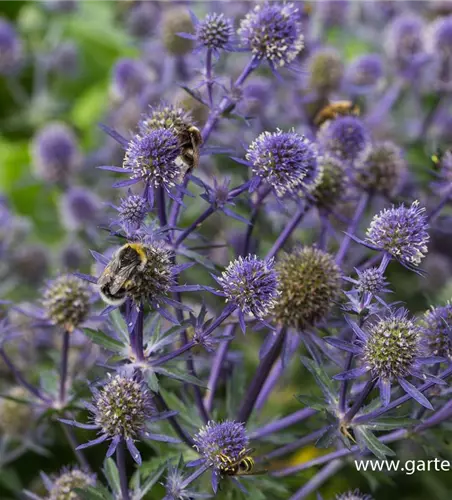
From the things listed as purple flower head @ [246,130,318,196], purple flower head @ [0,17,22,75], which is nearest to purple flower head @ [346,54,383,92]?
purple flower head @ [246,130,318,196]

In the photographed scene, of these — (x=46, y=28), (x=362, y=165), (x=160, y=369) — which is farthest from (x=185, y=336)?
(x=46, y=28)

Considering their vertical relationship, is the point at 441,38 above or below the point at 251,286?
above

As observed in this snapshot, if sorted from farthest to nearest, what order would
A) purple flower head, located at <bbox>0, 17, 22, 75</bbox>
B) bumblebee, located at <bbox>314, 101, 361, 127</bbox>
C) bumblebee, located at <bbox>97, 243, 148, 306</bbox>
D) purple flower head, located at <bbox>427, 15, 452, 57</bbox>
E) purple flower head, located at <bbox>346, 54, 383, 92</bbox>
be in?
purple flower head, located at <bbox>0, 17, 22, 75</bbox>
purple flower head, located at <bbox>346, 54, 383, 92</bbox>
purple flower head, located at <bbox>427, 15, 452, 57</bbox>
bumblebee, located at <bbox>314, 101, 361, 127</bbox>
bumblebee, located at <bbox>97, 243, 148, 306</bbox>

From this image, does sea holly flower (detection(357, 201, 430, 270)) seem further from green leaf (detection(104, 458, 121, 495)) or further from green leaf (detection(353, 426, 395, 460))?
green leaf (detection(104, 458, 121, 495))

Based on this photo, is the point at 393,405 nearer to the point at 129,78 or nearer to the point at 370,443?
the point at 370,443

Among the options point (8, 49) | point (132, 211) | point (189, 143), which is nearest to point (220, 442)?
point (132, 211)

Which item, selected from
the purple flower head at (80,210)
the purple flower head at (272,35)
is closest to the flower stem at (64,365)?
the purple flower head at (272,35)

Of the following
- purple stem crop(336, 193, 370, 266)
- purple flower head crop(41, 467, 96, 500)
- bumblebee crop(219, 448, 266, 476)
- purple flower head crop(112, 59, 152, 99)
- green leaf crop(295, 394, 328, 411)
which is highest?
purple flower head crop(112, 59, 152, 99)
